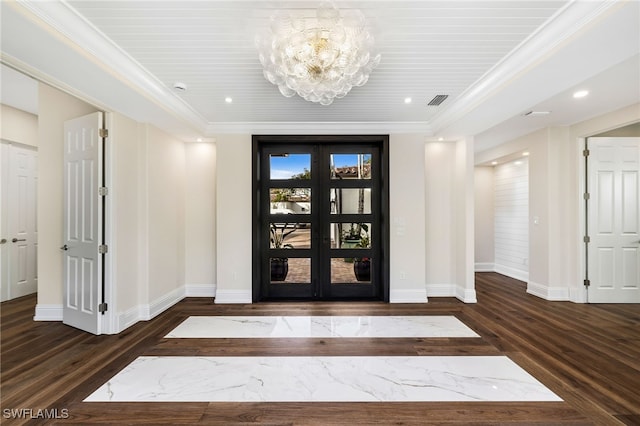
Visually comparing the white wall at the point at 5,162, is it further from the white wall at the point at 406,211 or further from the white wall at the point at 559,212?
the white wall at the point at 559,212

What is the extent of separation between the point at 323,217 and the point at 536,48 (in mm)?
3249

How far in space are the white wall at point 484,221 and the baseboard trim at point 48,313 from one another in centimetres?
781

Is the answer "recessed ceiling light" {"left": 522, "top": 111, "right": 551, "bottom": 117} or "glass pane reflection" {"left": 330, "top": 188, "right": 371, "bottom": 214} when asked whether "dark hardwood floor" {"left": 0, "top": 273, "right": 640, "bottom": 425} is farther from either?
"recessed ceiling light" {"left": 522, "top": 111, "right": 551, "bottom": 117}

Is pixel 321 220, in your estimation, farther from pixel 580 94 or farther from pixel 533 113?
Result: pixel 580 94

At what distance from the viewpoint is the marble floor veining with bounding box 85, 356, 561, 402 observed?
7.18ft

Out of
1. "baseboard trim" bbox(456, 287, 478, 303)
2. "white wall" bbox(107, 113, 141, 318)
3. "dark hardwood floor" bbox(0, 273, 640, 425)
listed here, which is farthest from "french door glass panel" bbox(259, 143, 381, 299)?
"white wall" bbox(107, 113, 141, 318)

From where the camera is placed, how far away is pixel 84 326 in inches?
133

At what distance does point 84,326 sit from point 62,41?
312 centimetres

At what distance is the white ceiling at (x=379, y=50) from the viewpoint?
1956 mm

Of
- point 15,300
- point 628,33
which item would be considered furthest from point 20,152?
point 628,33

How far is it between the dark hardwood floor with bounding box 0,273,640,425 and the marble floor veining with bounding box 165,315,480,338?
0.50ft

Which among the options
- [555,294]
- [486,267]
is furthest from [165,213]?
[486,267]

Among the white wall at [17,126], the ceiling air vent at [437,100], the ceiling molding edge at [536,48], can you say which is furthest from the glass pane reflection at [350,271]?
the white wall at [17,126]

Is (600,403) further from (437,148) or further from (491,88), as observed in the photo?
(437,148)
